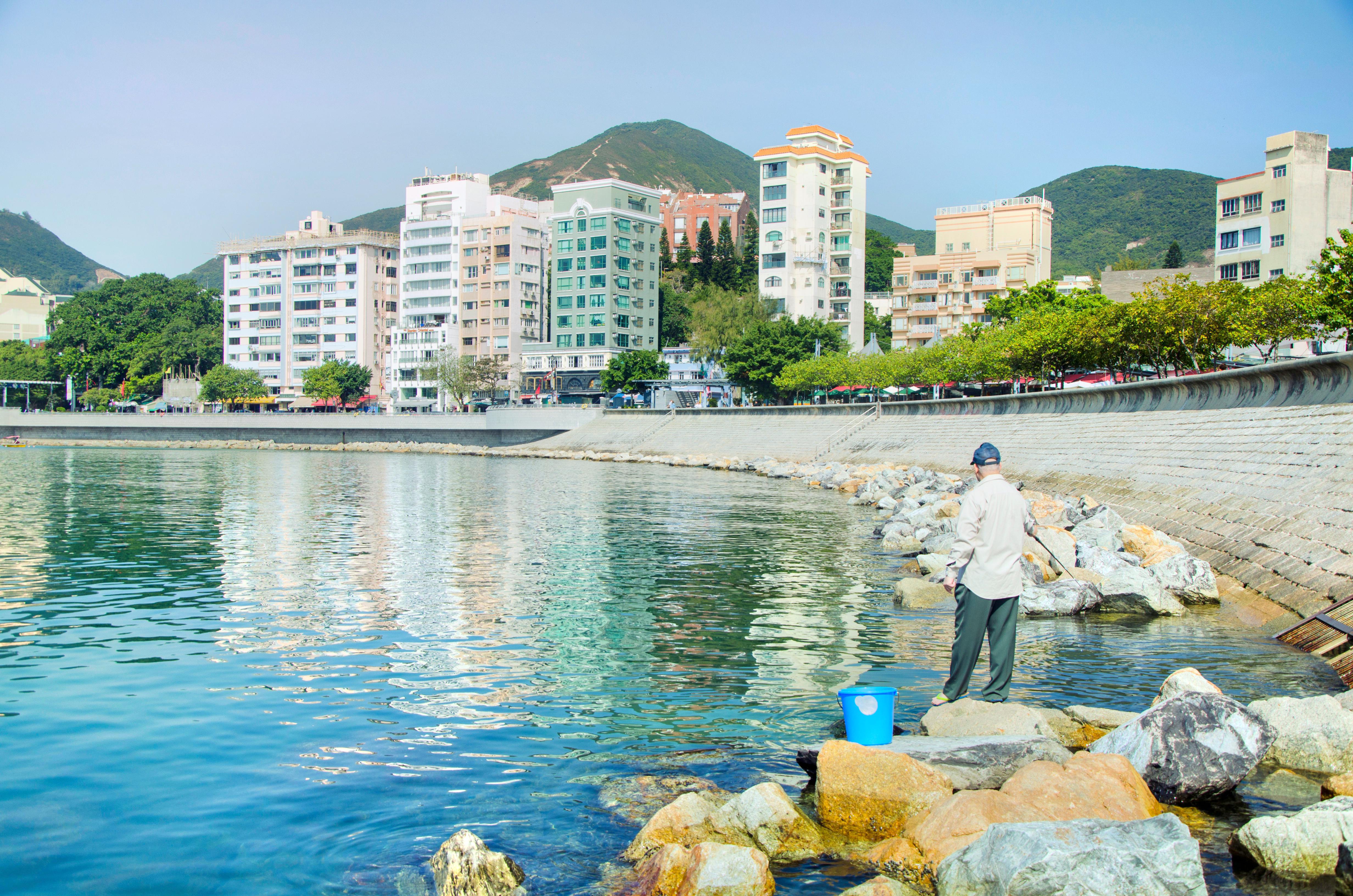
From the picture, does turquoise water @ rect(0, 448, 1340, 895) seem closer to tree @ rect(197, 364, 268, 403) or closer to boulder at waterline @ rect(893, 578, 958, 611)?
boulder at waterline @ rect(893, 578, 958, 611)

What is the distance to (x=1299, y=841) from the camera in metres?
5.70

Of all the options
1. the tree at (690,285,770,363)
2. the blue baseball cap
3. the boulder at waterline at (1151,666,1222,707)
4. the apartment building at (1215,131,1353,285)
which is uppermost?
the apartment building at (1215,131,1353,285)

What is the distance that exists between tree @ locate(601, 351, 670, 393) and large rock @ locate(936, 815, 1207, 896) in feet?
296

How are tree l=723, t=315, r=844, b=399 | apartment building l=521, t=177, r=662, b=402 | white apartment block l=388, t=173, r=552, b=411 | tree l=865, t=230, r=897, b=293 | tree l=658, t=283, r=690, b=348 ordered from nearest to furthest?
tree l=723, t=315, r=844, b=399 → apartment building l=521, t=177, r=662, b=402 → white apartment block l=388, t=173, r=552, b=411 → tree l=658, t=283, r=690, b=348 → tree l=865, t=230, r=897, b=293

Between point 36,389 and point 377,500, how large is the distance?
11045cm

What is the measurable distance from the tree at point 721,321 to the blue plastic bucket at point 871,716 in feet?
279

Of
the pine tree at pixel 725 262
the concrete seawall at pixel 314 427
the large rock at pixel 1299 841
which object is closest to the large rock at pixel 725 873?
the large rock at pixel 1299 841

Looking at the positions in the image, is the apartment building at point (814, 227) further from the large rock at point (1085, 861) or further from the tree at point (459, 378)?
the large rock at point (1085, 861)

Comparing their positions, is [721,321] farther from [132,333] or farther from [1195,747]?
[1195,747]

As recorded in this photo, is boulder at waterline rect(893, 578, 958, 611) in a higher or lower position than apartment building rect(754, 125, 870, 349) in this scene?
lower

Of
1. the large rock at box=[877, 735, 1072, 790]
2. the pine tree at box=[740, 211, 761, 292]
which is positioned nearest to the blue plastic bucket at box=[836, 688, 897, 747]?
the large rock at box=[877, 735, 1072, 790]

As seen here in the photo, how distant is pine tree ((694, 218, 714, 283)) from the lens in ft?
403

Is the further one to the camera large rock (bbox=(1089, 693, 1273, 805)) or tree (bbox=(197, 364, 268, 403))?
tree (bbox=(197, 364, 268, 403))

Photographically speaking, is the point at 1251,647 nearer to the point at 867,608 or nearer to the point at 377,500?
the point at 867,608
